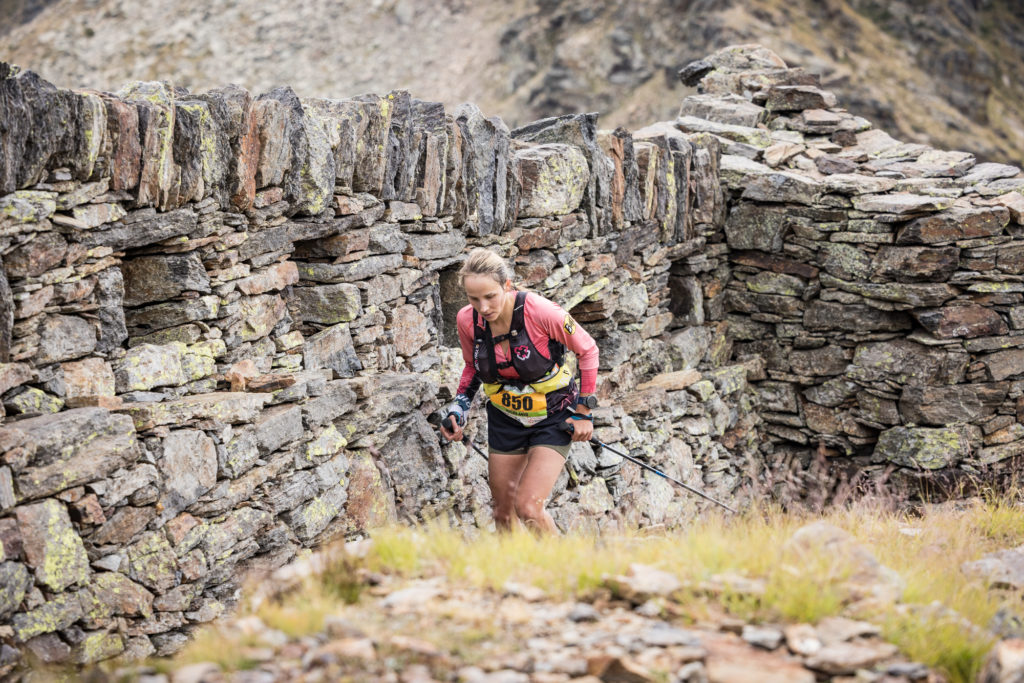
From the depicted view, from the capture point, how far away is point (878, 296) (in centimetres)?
1217

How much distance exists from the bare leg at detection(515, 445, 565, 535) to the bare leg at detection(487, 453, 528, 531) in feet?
0.44

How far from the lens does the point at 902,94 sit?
125 feet

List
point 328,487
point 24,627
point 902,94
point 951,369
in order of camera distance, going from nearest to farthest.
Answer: point 24,627 → point 328,487 → point 951,369 → point 902,94

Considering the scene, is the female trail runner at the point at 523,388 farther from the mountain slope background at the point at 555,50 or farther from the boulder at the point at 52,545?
the mountain slope background at the point at 555,50

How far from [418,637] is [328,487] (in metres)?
3.01

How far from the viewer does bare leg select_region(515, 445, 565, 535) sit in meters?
6.60

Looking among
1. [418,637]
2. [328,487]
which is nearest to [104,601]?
[328,487]

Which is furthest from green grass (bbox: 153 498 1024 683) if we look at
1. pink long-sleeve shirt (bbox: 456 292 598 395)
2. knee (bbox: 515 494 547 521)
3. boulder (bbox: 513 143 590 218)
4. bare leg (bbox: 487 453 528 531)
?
boulder (bbox: 513 143 590 218)

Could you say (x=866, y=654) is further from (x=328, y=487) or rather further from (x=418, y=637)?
(x=328, y=487)

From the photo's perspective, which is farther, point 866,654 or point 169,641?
point 169,641

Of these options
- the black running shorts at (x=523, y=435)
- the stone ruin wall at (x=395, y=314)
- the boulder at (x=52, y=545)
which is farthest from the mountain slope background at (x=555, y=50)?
the boulder at (x=52, y=545)

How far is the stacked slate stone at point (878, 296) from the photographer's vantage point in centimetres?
1179

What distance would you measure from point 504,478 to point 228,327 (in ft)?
7.77

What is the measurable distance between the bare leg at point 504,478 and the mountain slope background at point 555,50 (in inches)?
1272
